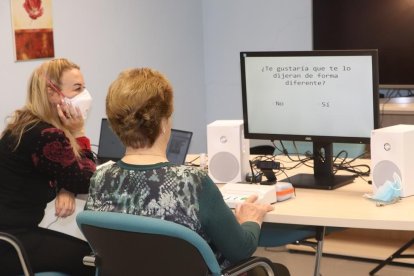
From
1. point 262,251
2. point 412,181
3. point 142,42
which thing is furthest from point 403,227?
point 142,42

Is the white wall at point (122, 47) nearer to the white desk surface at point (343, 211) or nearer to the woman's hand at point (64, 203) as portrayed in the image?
the woman's hand at point (64, 203)

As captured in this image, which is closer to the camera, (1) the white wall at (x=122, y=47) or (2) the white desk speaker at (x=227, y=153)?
(2) the white desk speaker at (x=227, y=153)

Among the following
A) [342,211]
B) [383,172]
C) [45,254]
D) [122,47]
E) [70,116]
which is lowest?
[45,254]

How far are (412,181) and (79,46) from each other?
252cm

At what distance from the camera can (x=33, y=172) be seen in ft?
8.55

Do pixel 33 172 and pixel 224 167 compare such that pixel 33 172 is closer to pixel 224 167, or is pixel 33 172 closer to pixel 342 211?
pixel 224 167

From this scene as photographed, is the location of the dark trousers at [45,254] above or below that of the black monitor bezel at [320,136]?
below

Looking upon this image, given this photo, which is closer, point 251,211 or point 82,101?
point 251,211

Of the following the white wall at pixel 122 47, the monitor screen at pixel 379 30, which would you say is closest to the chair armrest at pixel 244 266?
the white wall at pixel 122 47

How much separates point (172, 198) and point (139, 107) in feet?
0.90

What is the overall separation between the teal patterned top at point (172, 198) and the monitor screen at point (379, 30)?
3.07 meters

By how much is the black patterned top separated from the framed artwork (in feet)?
5.18

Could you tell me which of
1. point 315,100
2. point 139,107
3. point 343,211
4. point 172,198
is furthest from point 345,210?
point 139,107

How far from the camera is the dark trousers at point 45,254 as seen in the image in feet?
8.27
